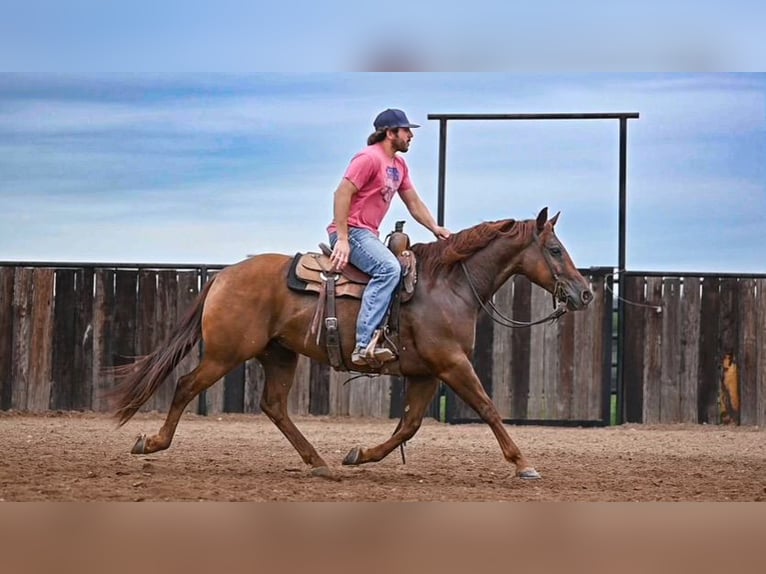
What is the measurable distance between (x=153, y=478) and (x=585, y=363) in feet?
23.1

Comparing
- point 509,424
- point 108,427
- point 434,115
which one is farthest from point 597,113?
point 108,427

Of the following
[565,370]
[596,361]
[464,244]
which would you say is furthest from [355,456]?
[596,361]

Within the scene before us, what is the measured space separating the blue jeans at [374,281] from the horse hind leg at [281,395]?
2.87ft

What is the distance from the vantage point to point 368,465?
932 centimetres

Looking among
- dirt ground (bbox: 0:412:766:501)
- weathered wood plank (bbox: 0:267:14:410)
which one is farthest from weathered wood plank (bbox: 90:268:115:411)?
weathered wood plank (bbox: 0:267:14:410)

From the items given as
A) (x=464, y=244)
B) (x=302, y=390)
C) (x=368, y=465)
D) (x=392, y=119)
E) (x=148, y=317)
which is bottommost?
(x=368, y=465)

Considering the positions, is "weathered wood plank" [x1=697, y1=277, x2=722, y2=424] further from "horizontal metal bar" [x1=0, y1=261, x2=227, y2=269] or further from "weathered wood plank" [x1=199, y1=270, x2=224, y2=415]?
"horizontal metal bar" [x1=0, y1=261, x2=227, y2=269]

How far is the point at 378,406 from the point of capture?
13914mm

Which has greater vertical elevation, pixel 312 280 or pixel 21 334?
pixel 312 280

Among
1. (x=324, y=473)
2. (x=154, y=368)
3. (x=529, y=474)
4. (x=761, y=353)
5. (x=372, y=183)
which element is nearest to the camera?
(x=529, y=474)

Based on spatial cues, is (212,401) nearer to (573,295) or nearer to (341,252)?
(341,252)

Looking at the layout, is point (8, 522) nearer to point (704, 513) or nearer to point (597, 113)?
point (704, 513)

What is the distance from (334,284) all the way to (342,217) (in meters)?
0.49

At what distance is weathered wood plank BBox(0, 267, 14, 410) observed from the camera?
1407 centimetres
